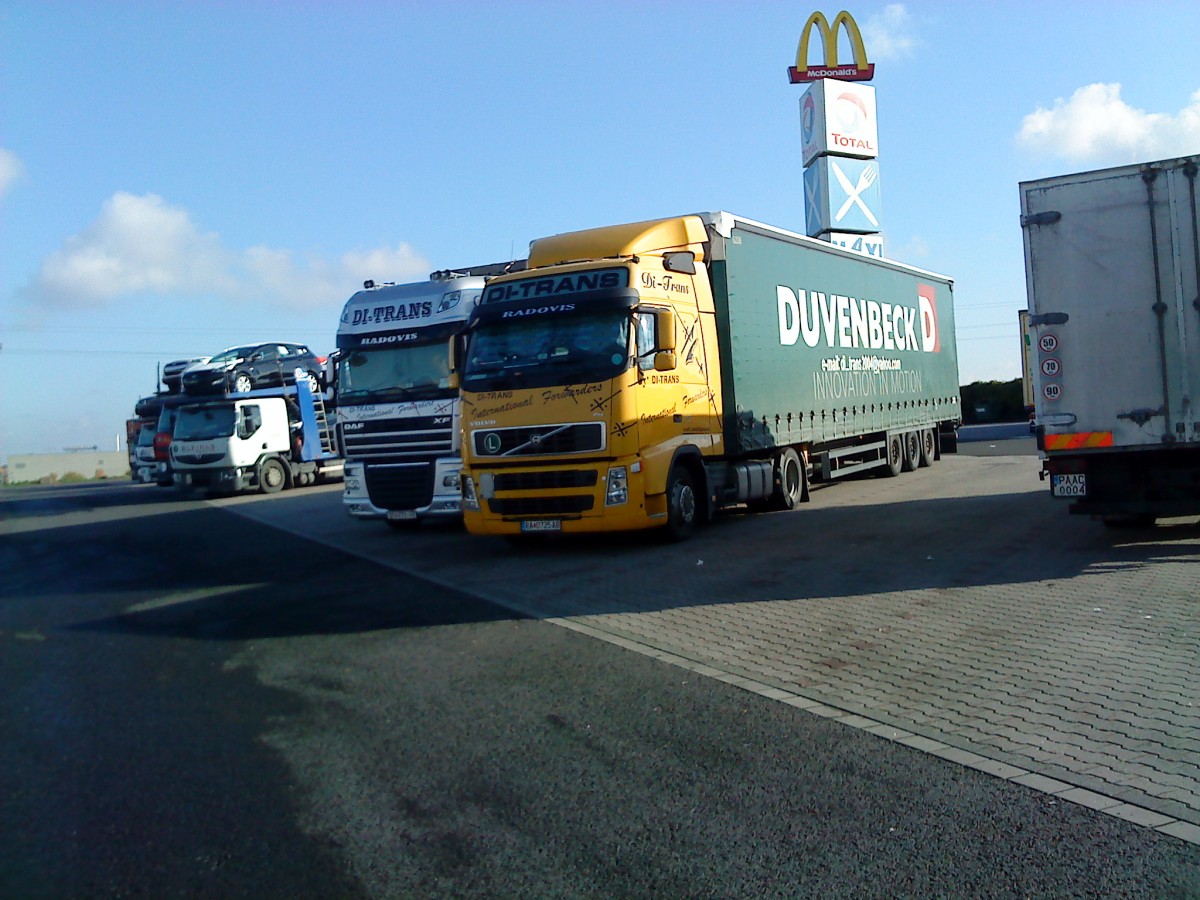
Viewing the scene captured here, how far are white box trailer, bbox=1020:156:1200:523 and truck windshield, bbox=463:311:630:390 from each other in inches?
177

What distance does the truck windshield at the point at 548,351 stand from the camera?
1198 centimetres

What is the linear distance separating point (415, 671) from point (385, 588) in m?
3.80

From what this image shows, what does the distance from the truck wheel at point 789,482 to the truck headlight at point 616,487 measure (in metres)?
4.50

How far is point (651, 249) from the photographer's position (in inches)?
516

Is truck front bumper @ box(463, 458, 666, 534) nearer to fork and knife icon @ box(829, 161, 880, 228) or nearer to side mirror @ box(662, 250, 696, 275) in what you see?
side mirror @ box(662, 250, 696, 275)

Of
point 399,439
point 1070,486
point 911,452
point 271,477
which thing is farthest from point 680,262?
point 271,477

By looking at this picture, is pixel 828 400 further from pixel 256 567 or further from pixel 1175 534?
pixel 256 567

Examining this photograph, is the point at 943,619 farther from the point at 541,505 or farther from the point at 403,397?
the point at 403,397

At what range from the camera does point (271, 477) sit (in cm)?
2953

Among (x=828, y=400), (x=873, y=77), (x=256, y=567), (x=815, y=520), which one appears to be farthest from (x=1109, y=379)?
(x=873, y=77)

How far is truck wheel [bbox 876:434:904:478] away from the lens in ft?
67.4

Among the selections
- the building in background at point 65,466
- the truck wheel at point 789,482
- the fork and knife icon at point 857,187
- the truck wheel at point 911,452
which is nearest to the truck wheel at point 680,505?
the truck wheel at point 789,482

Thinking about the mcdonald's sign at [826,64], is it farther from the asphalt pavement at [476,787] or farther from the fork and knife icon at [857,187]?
the asphalt pavement at [476,787]

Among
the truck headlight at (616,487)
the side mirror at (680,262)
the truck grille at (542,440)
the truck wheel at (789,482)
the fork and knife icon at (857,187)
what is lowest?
the truck wheel at (789,482)
